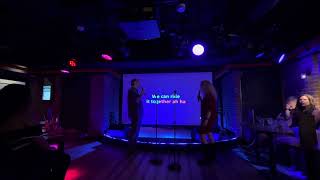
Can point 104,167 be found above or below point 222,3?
below

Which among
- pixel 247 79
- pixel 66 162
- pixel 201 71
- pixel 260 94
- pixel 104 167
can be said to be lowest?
pixel 104 167

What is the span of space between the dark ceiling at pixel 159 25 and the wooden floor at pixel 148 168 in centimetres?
280

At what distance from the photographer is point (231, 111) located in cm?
709

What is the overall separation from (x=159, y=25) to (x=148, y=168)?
3204 millimetres

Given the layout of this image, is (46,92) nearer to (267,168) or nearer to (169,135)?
(169,135)

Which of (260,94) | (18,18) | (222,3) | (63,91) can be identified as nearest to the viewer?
(222,3)

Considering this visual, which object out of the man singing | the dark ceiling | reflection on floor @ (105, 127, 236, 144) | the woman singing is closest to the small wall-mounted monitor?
the dark ceiling

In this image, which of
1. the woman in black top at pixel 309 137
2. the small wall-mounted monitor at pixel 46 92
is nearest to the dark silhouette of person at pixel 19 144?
the woman in black top at pixel 309 137

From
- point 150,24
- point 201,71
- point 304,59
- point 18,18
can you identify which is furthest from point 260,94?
point 18,18

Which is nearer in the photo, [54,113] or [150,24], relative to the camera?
[150,24]

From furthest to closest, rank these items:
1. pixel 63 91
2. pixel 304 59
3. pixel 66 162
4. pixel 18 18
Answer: pixel 63 91 < pixel 304 59 < pixel 18 18 < pixel 66 162

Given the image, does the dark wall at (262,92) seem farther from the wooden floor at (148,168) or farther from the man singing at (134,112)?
the man singing at (134,112)

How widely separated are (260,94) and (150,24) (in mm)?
4679

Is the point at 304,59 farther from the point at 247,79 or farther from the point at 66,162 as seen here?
the point at 66,162
